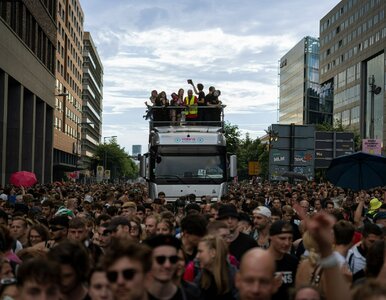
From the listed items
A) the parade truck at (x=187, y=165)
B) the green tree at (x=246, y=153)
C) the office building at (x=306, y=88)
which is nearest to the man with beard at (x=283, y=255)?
the parade truck at (x=187, y=165)

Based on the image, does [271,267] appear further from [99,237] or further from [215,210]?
[215,210]

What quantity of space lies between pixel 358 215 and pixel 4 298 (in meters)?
8.24

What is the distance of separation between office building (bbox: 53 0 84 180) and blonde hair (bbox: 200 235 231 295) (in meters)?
70.4

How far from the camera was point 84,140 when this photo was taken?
435ft

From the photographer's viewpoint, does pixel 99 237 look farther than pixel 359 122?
No

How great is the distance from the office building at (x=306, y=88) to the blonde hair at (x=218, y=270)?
5206 inches

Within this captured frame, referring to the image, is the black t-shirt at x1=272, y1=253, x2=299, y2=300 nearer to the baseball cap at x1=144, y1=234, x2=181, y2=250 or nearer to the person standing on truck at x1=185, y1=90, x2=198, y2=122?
the baseball cap at x1=144, y1=234, x2=181, y2=250

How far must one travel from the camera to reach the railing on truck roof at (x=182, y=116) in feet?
80.5

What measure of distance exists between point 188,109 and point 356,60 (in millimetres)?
83766

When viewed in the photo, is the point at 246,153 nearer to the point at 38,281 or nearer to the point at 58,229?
the point at 58,229

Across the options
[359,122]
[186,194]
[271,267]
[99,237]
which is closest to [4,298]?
[271,267]

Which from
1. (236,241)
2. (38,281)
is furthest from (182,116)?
(38,281)

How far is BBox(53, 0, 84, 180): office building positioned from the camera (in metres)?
85.2

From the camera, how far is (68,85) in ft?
318
